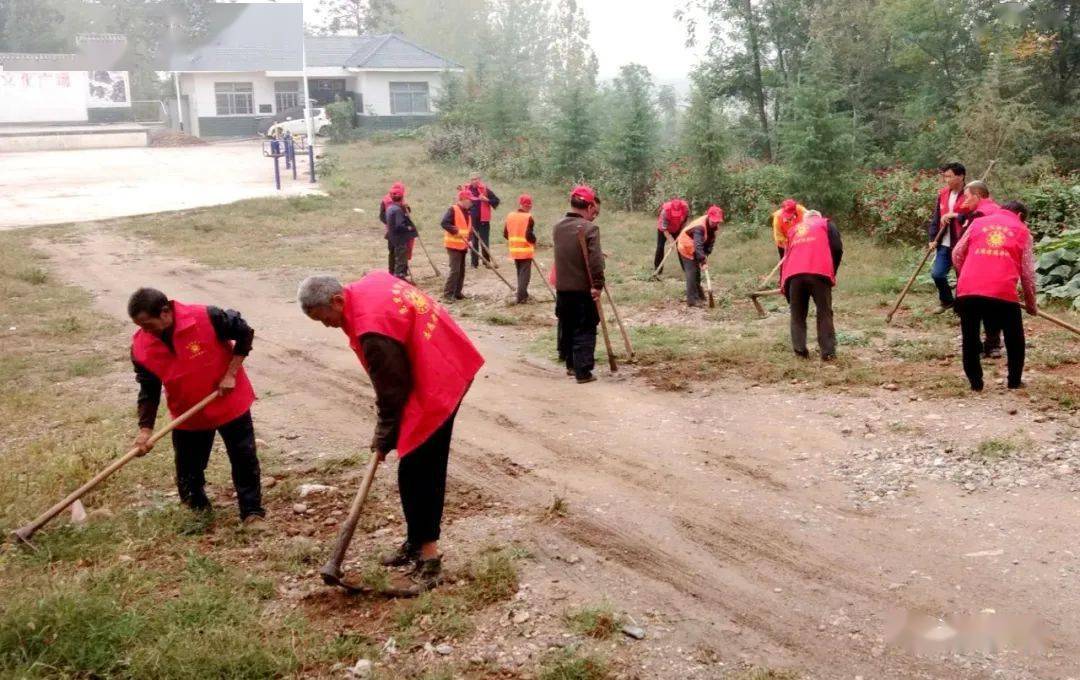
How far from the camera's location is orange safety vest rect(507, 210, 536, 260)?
11844 mm

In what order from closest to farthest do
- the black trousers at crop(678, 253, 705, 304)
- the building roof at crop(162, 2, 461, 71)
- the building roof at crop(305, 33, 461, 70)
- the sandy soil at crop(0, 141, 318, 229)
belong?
the black trousers at crop(678, 253, 705, 304), the sandy soil at crop(0, 141, 318, 229), the building roof at crop(162, 2, 461, 71), the building roof at crop(305, 33, 461, 70)

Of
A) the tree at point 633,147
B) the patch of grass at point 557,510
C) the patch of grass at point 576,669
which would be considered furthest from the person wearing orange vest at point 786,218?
the tree at point 633,147

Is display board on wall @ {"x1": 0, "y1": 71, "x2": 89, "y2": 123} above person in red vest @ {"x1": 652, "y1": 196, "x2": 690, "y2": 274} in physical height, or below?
above

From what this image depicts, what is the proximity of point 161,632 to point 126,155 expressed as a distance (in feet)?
111

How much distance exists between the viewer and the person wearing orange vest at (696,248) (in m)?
11.4

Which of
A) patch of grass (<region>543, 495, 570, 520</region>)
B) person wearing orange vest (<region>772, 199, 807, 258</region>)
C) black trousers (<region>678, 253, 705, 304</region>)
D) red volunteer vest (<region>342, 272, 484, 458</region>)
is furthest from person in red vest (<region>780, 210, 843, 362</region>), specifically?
red volunteer vest (<region>342, 272, 484, 458</region>)

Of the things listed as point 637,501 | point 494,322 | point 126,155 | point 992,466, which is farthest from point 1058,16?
point 126,155

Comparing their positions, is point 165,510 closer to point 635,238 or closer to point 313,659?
point 313,659

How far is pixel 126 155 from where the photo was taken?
113 feet

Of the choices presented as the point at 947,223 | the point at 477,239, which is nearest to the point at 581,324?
the point at 947,223

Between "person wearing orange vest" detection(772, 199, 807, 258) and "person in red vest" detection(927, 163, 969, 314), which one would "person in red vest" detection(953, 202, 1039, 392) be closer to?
"person in red vest" detection(927, 163, 969, 314)

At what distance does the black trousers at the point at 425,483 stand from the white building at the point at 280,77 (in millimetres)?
36628

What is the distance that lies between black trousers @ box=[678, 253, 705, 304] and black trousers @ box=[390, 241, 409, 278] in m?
4.18

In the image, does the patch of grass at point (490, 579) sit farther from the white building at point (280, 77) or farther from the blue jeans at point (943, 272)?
the white building at point (280, 77)
